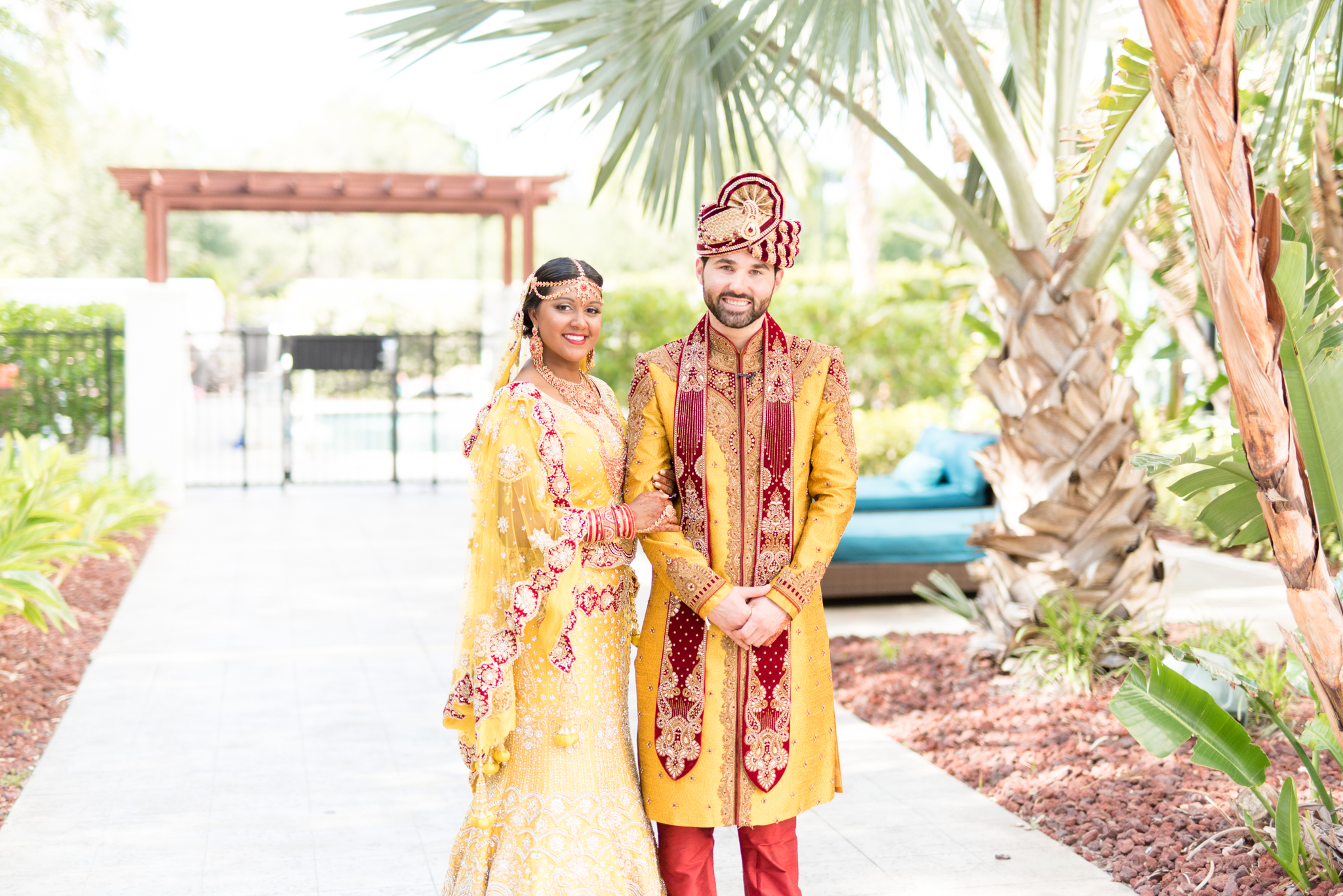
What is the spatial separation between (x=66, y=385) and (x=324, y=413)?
20.7 ft

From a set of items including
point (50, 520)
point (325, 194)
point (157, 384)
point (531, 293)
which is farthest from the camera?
point (325, 194)

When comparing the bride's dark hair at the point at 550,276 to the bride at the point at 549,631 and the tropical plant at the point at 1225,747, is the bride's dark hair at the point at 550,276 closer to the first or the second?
the bride at the point at 549,631

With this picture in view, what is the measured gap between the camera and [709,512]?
2.95m

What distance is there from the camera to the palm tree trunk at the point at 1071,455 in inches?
204

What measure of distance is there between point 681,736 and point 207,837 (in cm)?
182

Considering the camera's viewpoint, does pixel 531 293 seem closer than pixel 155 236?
Yes

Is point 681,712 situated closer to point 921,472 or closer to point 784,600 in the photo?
point 784,600

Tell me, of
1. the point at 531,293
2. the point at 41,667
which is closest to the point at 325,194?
the point at 41,667

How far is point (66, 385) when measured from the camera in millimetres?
12062

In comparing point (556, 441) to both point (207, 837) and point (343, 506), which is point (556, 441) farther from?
point (343, 506)

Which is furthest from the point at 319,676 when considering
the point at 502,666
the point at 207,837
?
the point at 502,666

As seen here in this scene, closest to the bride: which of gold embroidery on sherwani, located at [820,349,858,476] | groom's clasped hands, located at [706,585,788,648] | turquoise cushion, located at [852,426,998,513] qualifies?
groom's clasped hands, located at [706,585,788,648]

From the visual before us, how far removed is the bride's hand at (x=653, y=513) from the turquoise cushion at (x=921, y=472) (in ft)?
18.3

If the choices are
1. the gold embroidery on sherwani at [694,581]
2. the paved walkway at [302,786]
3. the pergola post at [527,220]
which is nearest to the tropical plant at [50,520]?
the paved walkway at [302,786]
